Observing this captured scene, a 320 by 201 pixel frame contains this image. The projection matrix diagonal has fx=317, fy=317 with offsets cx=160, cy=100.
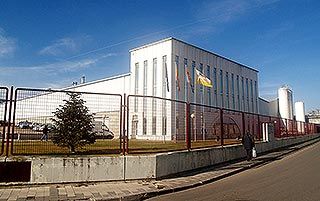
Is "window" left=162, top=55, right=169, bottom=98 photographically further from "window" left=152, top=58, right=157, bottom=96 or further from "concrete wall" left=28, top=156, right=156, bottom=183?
"concrete wall" left=28, top=156, right=156, bottom=183

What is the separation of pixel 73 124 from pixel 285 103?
2826 inches

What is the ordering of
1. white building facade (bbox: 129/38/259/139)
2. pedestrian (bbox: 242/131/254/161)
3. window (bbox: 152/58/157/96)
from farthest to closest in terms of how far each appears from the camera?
window (bbox: 152/58/157/96) → white building facade (bbox: 129/38/259/139) → pedestrian (bbox: 242/131/254/161)

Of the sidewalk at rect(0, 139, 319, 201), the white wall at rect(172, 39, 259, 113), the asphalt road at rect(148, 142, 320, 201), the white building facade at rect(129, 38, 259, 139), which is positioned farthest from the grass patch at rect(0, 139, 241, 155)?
the white wall at rect(172, 39, 259, 113)

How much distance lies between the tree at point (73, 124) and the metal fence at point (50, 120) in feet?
0.68

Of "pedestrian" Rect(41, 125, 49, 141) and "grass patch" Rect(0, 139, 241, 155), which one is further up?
"pedestrian" Rect(41, 125, 49, 141)

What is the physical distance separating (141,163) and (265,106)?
2641 inches

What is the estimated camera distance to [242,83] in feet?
202

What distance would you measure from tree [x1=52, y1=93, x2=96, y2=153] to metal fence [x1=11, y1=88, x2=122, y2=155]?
21 cm

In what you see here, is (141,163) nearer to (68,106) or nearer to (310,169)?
(68,106)

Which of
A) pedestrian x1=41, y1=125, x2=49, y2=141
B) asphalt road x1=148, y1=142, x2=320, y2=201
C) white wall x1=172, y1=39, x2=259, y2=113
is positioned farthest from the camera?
white wall x1=172, y1=39, x2=259, y2=113

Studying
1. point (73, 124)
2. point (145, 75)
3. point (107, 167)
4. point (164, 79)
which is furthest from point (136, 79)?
point (107, 167)

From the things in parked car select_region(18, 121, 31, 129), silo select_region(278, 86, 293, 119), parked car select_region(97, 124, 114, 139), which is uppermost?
silo select_region(278, 86, 293, 119)

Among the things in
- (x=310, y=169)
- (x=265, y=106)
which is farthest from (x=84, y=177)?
(x=265, y=106)

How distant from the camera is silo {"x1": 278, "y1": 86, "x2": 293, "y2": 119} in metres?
75.5
